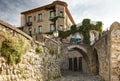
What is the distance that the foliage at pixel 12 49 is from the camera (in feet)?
17.8

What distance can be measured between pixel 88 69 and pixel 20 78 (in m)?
18.0

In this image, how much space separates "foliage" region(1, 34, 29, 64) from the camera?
5415 mm

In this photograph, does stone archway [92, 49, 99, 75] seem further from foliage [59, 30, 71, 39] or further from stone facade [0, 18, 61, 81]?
stone facade [0, 18, 61, 81]

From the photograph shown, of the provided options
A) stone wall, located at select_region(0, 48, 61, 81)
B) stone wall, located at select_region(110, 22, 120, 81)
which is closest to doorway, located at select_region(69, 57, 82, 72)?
stone wall, located at select_region(0, 48, 61, 81)

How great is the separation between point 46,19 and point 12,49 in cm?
2920

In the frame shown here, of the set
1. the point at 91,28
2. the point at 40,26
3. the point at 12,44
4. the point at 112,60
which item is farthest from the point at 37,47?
the point at 40,26

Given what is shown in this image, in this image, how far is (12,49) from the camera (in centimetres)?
564

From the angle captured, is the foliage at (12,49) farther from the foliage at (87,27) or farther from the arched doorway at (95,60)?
the foliage at (87,27)

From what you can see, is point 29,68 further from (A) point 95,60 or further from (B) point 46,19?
(B) point 46,19

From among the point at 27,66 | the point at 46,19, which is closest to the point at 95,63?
the point at 46,19

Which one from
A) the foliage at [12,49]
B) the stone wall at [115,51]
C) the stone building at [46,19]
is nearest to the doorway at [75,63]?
the stone building at [46,19]

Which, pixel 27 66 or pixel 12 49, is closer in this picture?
pixel 12 49

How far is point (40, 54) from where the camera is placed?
9.26 metres

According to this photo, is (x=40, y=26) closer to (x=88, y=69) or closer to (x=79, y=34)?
(x=79, y=34)
